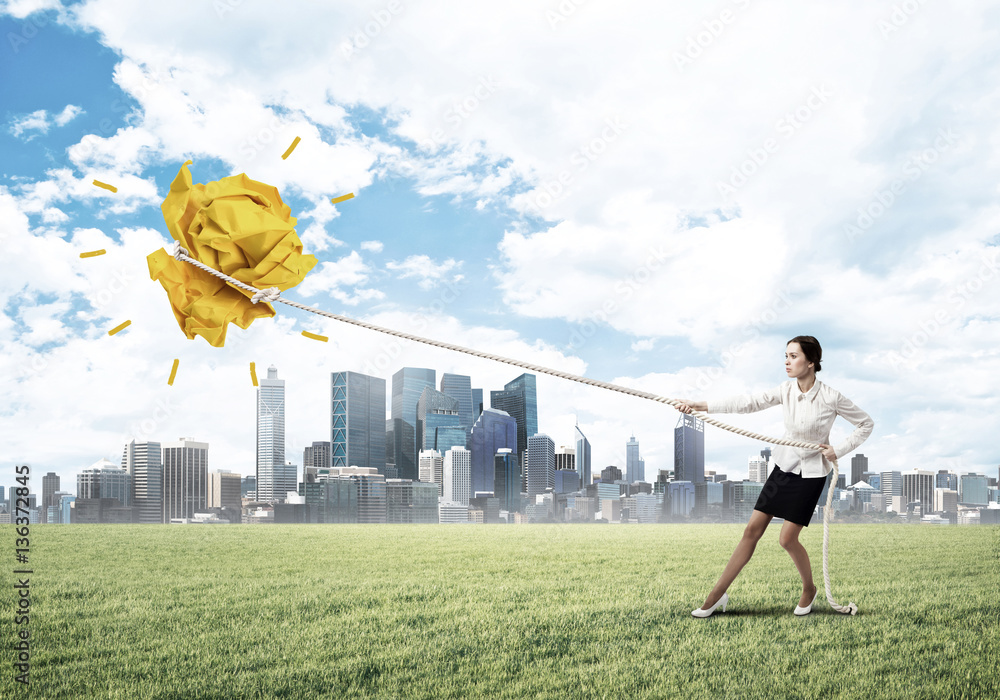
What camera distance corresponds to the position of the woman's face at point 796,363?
163 inches

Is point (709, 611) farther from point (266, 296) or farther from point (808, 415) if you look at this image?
point (266, 296)

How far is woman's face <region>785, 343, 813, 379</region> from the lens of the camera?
163 inches

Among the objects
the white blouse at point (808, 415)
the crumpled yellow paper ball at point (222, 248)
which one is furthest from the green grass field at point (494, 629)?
the crumpled yellow paper ball at point (222, 248)

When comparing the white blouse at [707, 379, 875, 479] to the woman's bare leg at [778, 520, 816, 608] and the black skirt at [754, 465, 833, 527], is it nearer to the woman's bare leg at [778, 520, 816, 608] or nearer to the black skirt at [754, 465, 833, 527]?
the black skirt at [754, 465, 833, 527]

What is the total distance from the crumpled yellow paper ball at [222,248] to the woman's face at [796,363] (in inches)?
118

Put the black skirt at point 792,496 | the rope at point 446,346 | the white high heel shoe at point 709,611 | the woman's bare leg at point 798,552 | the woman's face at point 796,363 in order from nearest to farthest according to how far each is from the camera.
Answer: the rope at point 446,346 < the woman's face at point 796,363 < the black skirt at point 792,496 < the woman's bare leg at point 798,552 < the white high heel shoe at point 709,611

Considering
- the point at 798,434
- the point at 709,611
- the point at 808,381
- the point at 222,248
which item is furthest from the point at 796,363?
the point at 222,248

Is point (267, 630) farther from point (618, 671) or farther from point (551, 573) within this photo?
point (551, 573)

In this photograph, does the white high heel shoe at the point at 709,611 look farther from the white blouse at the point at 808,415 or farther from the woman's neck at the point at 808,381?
the woman's neck at the point at 808,381

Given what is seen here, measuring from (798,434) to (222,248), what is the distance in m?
3.65

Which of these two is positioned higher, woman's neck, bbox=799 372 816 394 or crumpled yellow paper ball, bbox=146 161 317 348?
crumpled yellow paper ball, bbox=146 161 317 348

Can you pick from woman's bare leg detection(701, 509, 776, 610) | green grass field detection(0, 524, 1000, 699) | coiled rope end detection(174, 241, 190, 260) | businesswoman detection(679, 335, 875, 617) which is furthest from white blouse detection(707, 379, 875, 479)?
coiled rope end detection(174, 241, 190, 260)

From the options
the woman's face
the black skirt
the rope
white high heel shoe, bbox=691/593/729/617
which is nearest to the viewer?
the rope

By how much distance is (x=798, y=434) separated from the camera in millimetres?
4277
